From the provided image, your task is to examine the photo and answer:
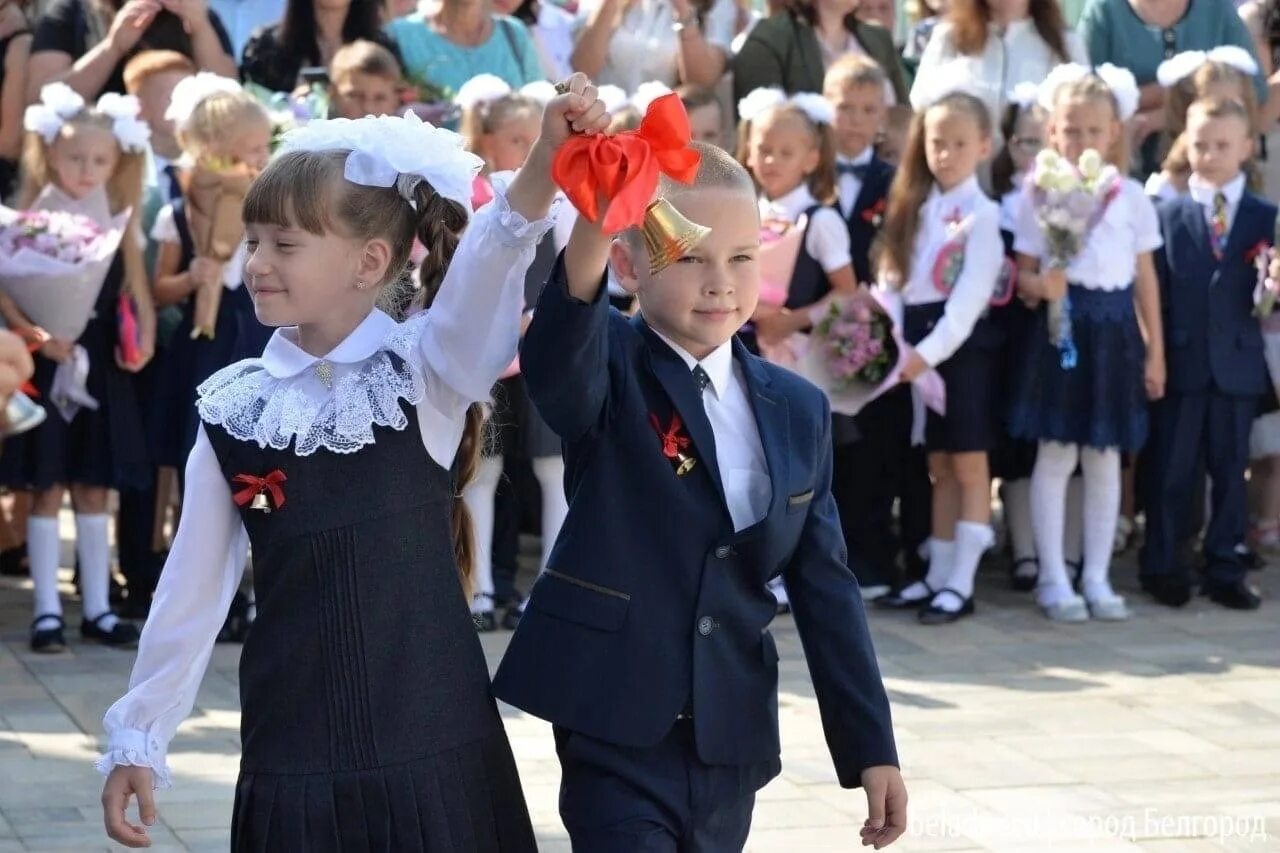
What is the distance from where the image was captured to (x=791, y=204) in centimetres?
738

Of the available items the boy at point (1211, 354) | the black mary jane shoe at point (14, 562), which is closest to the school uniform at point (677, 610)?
the boy at point (1211, 354)

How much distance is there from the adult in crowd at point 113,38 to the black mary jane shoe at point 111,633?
198 centimetres

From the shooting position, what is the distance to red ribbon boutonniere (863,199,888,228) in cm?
756

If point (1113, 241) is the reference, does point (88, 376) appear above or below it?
below

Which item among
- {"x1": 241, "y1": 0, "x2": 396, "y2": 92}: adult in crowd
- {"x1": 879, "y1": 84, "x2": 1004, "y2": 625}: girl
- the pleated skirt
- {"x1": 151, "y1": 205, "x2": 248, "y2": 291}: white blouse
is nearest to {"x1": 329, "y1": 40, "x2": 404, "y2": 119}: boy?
{"x1": 241, "y1": 0, "x2": 396, "y2": 92}: adult in crowd

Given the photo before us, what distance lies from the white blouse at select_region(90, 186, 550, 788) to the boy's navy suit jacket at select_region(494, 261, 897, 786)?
0.55ft

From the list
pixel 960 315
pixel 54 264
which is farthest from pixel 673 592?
pixel 960 315

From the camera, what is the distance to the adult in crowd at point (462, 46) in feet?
25.4

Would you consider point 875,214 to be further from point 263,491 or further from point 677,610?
point 263,491

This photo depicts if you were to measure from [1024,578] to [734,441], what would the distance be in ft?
16.5

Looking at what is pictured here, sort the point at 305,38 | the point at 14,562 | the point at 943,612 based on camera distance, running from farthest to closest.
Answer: the point at 14,562, the point at 305,38, the point at 943,612

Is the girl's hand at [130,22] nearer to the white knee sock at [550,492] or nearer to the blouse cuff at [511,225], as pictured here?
the white knee sock at [550,492]

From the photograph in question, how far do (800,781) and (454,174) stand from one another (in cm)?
268

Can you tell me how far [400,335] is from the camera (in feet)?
9.95
